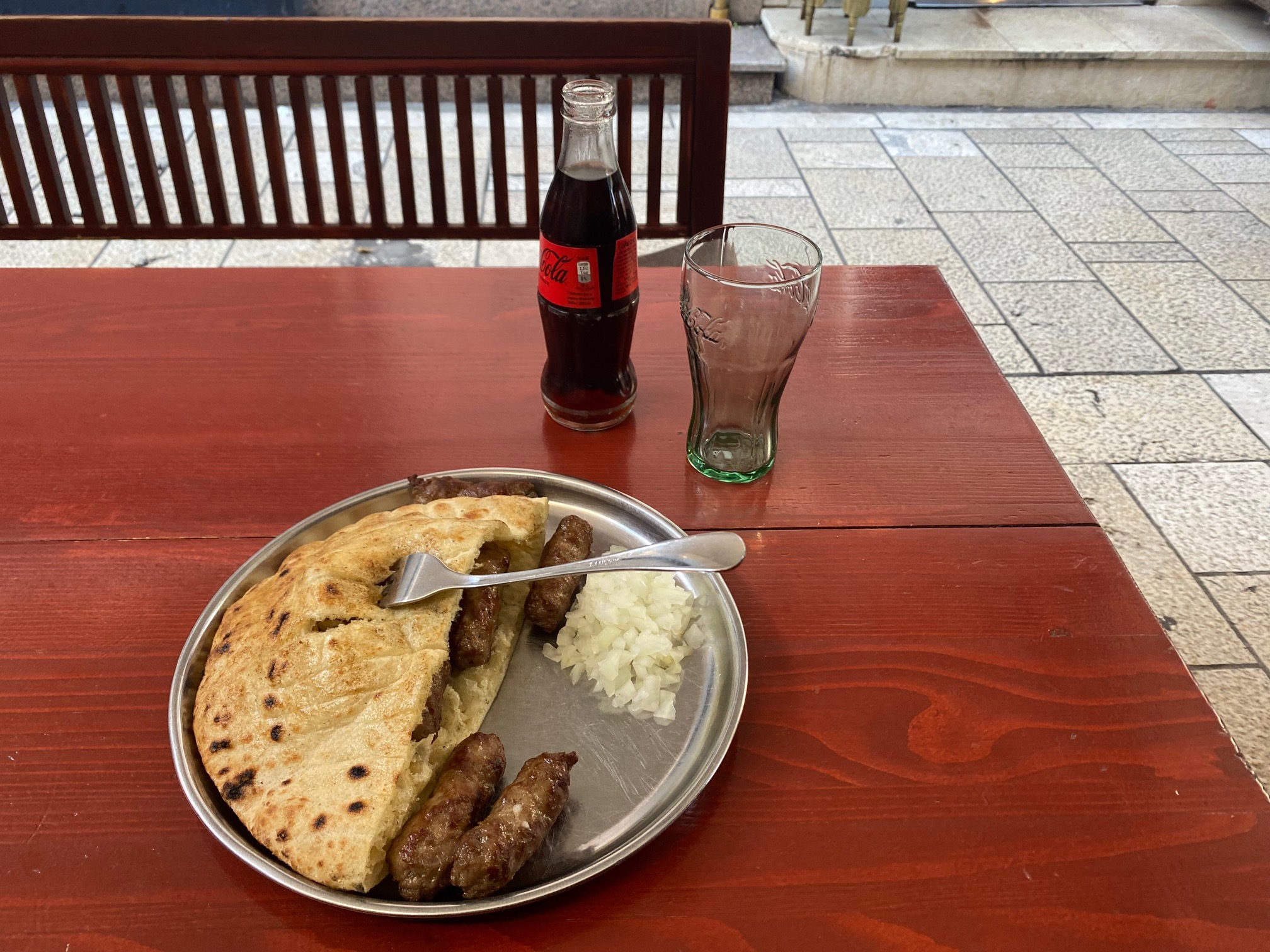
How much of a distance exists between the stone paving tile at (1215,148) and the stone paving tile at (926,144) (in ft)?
3.38

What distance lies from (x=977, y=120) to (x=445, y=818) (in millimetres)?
5404

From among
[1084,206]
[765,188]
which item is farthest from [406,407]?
[1084,206]

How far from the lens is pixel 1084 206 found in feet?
14.2

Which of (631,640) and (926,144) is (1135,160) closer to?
(926,144)

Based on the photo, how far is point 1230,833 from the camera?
878 millimetres

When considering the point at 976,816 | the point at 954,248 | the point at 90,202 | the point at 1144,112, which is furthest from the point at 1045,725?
the point at 1144,112

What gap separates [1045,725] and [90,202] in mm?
2089

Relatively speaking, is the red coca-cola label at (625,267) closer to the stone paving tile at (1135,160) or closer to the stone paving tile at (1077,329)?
the stone paving tile at (1077,329)

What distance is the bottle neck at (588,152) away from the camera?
3.91 feet

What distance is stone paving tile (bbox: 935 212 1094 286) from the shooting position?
3.82 meters

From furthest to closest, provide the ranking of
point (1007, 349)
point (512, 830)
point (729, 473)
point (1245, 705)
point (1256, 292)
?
point (1256, 292) < point (1007, 349) < point (1245, 705) < point (729, 473) < point (512, 830)

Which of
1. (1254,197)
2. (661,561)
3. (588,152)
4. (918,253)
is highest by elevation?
(588,152)

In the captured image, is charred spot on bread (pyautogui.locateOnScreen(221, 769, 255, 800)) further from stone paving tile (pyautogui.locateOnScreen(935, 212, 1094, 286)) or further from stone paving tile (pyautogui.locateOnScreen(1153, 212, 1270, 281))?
stone paving tile (pyautogui.locateOnScreen(1153, 212, 1270, 281))

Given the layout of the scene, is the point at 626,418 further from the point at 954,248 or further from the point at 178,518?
the point at 954,248
